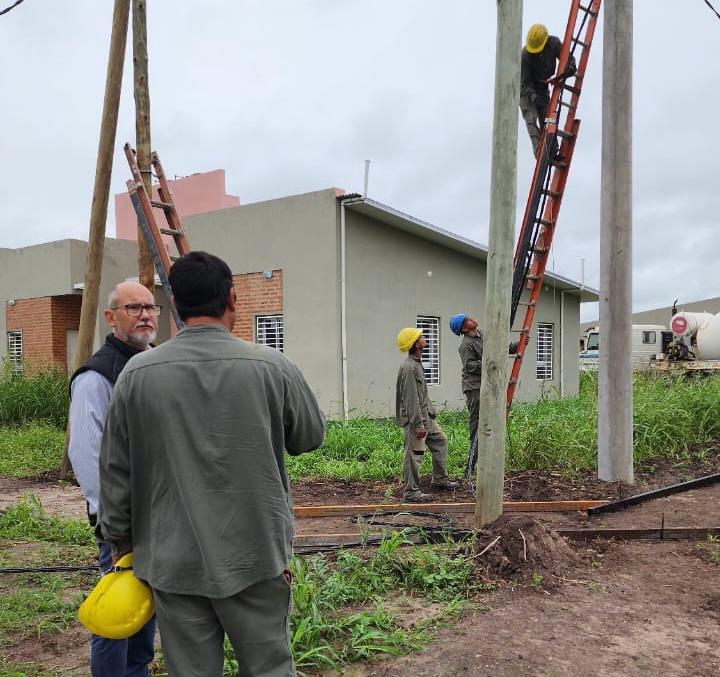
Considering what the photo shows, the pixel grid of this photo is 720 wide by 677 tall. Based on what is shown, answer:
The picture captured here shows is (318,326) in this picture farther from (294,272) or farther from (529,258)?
(529,258)

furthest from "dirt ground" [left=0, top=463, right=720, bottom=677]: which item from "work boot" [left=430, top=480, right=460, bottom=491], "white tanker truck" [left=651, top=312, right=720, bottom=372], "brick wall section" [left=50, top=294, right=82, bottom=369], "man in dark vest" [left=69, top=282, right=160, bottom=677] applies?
"white tanker truck" [left=651, top=312, right=720, bottom=372]

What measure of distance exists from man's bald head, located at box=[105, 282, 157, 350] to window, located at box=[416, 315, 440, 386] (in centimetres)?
1104

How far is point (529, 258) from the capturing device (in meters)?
7.12

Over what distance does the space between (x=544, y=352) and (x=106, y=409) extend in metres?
16.2

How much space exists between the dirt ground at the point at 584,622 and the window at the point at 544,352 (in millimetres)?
11811

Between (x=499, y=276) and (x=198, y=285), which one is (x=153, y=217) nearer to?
(x=499, y=276)

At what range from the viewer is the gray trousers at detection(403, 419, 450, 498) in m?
7.07

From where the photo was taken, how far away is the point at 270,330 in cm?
1291

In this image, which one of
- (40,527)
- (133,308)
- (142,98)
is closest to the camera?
(133,308)

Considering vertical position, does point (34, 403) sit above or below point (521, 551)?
above

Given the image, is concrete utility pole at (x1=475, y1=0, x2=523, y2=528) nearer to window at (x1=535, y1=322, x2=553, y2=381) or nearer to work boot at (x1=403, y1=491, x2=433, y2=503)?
work boot at (x1=403, y1=491, x2=433, y2=503)

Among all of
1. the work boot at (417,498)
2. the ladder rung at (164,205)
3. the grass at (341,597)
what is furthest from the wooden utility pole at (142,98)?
the work boot at (417,498)

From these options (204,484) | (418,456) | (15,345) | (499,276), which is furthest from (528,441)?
(15,345)

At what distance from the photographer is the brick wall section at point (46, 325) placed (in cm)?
1581
